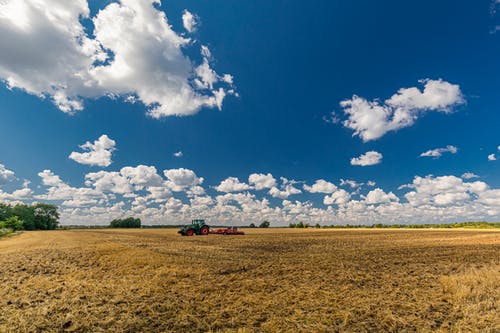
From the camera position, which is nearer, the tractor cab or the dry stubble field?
the dry stubble field

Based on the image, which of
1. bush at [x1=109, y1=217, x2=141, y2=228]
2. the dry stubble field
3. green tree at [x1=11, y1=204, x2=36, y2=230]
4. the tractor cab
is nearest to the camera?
the dry stubble field

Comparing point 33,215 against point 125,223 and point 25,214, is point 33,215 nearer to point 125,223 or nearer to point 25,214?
point 25,214

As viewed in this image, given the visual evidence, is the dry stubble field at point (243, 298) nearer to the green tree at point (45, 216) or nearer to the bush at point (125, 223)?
the green tree at point (45, 216)

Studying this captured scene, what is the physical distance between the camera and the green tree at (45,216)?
106 metres

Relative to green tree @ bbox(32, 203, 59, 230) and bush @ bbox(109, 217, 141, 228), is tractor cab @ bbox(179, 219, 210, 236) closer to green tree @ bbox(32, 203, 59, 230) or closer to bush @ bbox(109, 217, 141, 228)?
green tree @ bbox(32, 203, 59, 230)

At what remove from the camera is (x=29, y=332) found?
6559 mm

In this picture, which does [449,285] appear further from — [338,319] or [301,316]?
[301,316]

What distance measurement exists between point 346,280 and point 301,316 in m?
5.34

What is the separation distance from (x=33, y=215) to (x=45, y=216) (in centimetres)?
529

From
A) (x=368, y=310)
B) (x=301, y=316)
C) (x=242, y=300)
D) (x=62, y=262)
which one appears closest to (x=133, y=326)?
(x=242, y=300)

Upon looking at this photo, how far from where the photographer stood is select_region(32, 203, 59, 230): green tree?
105562 mm

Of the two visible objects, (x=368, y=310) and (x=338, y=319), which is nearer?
(x=338, y=319)

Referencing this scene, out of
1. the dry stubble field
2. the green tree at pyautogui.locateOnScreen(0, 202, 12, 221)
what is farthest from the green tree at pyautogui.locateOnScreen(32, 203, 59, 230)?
the dry stubble field

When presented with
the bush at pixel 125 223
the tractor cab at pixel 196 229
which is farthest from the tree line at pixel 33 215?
the tractor cab at pixel 196 229
